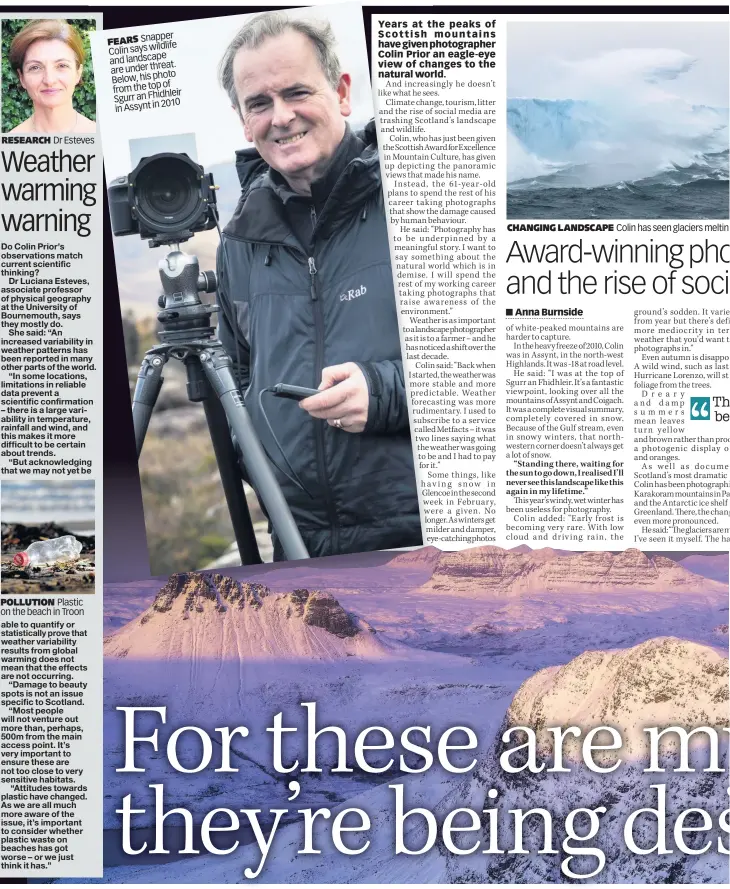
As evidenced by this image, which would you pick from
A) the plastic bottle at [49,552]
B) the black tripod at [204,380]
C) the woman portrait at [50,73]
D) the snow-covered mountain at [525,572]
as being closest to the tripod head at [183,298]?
the black tripod at [204,380]

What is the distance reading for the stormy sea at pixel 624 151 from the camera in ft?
10.9

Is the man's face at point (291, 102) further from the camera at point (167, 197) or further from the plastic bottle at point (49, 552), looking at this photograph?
the plastic bottle at point (49, 552)

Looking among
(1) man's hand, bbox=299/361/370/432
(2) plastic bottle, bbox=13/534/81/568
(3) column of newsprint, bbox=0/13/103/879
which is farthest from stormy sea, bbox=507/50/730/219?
(2) plastic bottle, bbox=13/534/81/568

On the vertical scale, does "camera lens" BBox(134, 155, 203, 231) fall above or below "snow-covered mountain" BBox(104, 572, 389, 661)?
above

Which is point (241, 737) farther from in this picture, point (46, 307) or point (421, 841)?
point (46, 307)

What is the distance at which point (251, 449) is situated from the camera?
10.8 feet

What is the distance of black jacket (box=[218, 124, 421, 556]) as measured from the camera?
3270 millimetres

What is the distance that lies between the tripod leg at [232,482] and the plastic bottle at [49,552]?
424mm

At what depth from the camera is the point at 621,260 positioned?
10.9 ft

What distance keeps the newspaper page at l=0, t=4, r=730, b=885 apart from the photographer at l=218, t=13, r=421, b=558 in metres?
0.02

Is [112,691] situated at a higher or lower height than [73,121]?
lower

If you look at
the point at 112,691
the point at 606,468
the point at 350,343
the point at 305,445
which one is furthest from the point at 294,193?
the point at 112,691

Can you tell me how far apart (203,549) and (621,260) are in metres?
1.35

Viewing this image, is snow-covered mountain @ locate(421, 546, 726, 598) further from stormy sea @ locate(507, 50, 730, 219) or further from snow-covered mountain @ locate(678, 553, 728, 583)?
stormy sea @ locate(507, 50, 730, 219)
